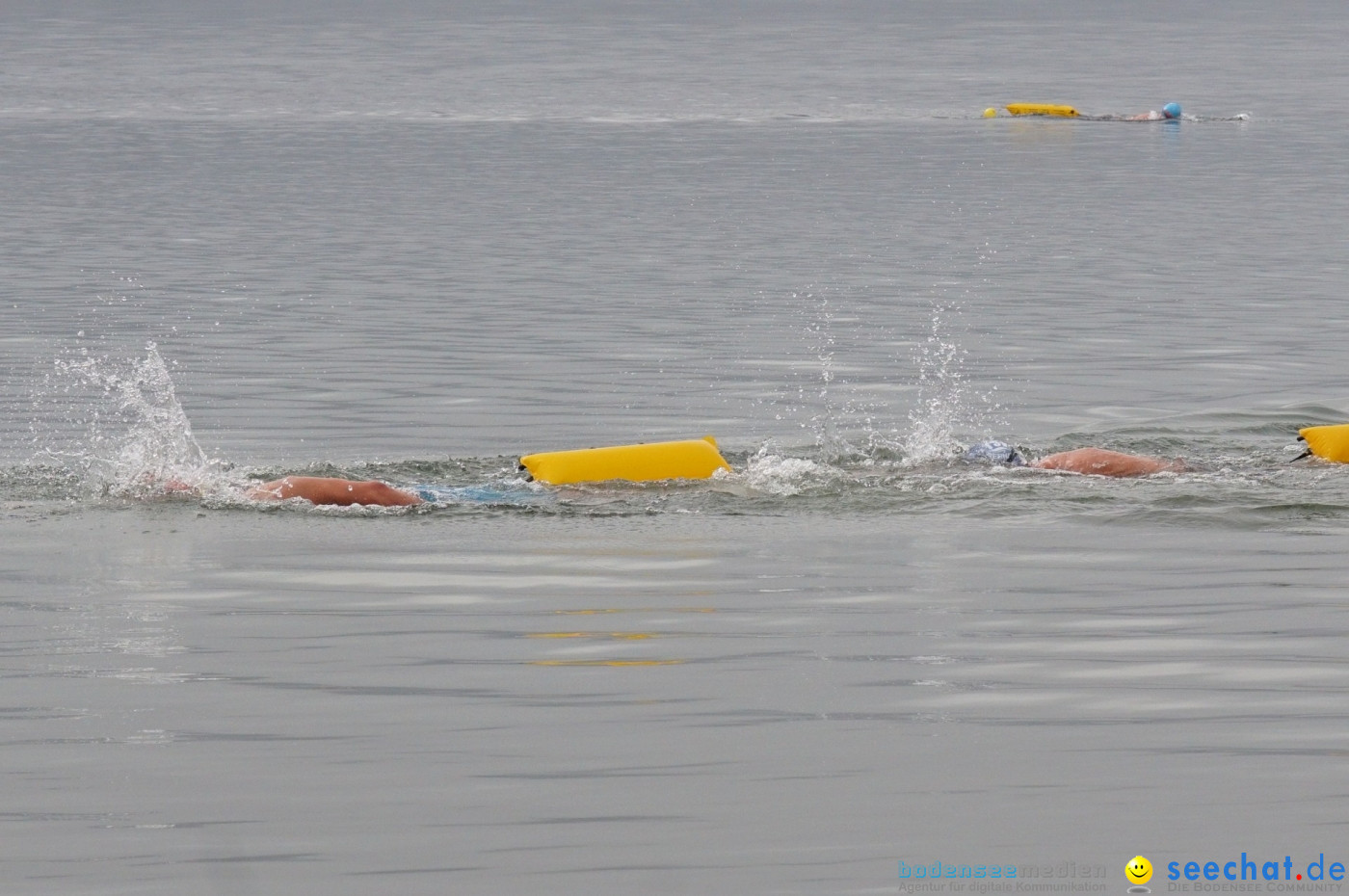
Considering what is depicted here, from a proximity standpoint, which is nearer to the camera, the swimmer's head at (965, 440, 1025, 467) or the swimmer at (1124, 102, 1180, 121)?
the swimmer's head at (965, 440, 1025, 467)

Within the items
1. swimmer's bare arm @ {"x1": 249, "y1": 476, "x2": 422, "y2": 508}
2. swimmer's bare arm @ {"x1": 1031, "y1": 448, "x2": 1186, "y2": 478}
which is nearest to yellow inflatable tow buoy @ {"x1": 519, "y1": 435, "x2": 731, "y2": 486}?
swimmer's bare arm @ {"x1": 249, "y1": 476, "x2": 422, "y2": 508}

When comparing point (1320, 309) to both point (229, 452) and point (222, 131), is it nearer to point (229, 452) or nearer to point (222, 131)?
point (229, 452)

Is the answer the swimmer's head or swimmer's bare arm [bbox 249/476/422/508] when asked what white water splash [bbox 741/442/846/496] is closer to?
the swimmer's head

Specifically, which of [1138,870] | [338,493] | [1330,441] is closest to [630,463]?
[338,493]

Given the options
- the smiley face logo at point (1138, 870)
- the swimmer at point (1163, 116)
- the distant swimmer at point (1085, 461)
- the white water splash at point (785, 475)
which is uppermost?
the smiley face logo at point (1138, 870)

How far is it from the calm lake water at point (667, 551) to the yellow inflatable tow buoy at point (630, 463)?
0.14 m

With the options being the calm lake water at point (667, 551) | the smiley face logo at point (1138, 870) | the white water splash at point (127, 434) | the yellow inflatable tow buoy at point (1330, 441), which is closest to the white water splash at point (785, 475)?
the calm lake water at point (667, 551)

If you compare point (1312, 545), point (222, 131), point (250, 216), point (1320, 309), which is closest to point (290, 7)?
point (222, 131)

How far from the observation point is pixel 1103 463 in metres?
15.4

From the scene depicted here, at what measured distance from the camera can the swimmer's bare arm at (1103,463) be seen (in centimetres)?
1533

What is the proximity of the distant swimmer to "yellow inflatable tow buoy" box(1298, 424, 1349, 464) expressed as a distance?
0.92 metres

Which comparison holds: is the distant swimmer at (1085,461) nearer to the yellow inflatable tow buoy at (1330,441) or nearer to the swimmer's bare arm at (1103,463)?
the swimmer's bare arm at (1103,463)

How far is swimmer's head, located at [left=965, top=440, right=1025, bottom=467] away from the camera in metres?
15.7

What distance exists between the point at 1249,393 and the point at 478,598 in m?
10.3
